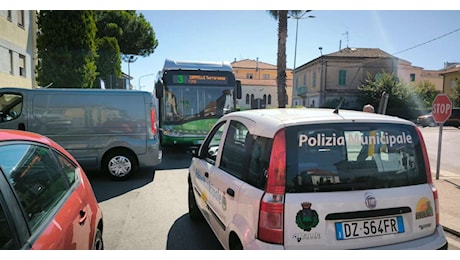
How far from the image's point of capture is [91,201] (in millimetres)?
2957

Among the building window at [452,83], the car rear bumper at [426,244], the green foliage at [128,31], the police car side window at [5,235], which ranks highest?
the green foliage at [128,31]

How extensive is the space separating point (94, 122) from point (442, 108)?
A: 795 cm

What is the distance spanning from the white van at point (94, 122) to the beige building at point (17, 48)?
10.6m

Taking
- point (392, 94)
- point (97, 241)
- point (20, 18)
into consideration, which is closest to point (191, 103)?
point (97, 241)

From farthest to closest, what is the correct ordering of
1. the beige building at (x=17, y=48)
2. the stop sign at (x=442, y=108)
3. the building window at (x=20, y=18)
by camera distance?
the building window at (x=20, y=18) < the beige building at (x=17, y=48) < the stop sign at (x=442, y=108)

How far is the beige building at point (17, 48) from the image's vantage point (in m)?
15.5

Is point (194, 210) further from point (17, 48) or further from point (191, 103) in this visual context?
point (17, 48)

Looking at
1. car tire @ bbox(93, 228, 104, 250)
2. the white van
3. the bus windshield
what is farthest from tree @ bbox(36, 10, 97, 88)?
car tire @ bbox(93, 228, 104, 250)

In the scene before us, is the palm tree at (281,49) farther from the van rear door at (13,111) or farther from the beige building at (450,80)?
the beige building at (450,80)

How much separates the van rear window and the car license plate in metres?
0.25

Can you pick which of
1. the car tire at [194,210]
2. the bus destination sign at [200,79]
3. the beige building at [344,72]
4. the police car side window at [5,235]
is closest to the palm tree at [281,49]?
the bus destination sign at [200,79]

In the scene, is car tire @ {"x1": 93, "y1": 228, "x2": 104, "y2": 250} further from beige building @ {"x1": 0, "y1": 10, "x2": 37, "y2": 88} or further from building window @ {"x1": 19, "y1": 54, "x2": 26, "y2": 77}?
building window @ {"x1": 19, "y1": 54, "x2": 26, "y2": 77}

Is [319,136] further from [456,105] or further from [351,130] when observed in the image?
[456,105]

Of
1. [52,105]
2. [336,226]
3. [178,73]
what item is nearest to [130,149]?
[52,105]
